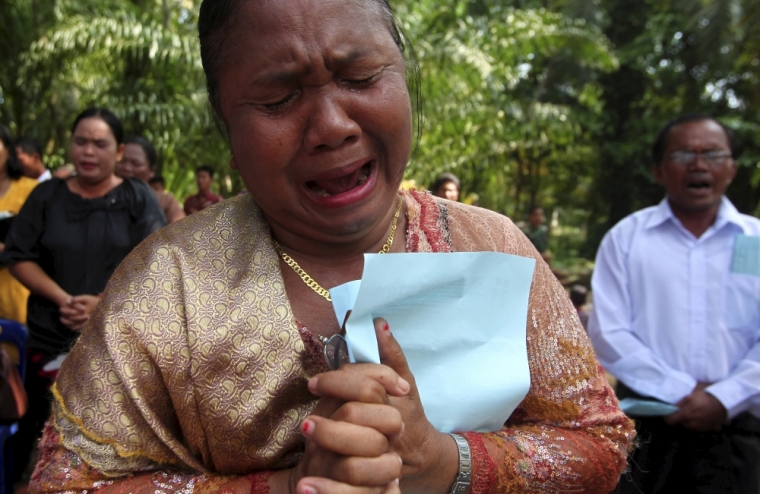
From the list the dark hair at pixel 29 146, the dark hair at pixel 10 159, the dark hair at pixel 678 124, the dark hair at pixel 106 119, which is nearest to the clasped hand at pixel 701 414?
the dark hair at pixel 678 124

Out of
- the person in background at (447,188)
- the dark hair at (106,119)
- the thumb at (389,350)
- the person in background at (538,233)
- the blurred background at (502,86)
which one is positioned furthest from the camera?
the person in background at (538,233)

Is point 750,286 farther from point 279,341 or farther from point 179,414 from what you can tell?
point 179,414

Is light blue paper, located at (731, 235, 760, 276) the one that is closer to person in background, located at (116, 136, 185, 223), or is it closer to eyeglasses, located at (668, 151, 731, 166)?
eyeglasses, located at (668, 151, 731, 166)

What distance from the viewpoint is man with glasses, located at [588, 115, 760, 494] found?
2.51 metres

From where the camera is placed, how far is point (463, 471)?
119 centimetres

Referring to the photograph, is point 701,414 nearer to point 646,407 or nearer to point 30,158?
point 646,407

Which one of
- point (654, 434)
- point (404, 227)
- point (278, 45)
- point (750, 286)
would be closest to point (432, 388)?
point (404, 227)

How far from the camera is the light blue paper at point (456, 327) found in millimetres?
1053

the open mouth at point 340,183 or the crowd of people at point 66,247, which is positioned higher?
the open mouth at point 340,183

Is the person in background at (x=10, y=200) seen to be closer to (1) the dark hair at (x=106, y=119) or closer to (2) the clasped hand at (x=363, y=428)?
(1) the dark hair at (x=106, y=119)

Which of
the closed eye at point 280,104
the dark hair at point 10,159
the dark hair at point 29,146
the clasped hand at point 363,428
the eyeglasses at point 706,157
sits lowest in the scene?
the clasped hand at point 363,428

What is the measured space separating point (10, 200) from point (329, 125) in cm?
389

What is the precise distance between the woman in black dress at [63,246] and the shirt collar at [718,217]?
243 cm

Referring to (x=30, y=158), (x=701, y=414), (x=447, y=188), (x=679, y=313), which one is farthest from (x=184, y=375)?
(x=30, y=158)
